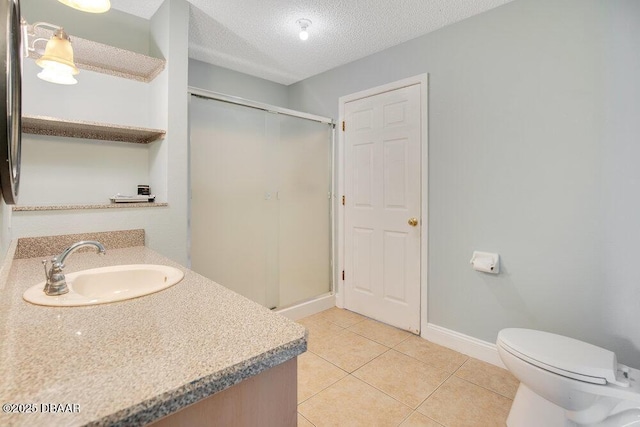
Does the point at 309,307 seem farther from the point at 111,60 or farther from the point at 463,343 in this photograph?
the point at 111,60

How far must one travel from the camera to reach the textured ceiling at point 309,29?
6.69 ft

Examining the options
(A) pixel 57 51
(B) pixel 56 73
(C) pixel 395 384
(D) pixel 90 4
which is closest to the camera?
(D) pixel 90 4

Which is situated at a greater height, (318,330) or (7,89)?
(7,89)

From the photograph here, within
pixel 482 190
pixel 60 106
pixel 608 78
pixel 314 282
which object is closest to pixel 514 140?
pixel 482 190

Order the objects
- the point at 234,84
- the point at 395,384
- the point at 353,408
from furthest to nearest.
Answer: the point at 234,84
the point at 395,384
the point at 353,408

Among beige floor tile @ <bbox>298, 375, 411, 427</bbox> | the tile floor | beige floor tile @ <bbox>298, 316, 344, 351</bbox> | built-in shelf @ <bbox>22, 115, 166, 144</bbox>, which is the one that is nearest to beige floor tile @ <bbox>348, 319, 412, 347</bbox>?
the tile floor

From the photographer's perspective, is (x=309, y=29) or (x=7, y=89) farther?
(x=309, y=29)

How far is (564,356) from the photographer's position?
4.58 feet

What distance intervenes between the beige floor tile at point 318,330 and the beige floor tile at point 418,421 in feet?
2.91

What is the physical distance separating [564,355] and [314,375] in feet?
4.42

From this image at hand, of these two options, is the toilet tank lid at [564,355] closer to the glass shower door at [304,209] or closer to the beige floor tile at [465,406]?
the beige floor tile at [465,406]

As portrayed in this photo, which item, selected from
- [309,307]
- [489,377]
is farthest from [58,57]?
[489,377]

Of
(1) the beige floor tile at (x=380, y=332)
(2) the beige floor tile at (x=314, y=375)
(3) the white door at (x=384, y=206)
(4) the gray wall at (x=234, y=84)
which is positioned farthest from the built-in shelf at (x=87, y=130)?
(1) the beige floor tile at (x=380, y=332)

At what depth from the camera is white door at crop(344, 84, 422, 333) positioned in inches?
99.5
